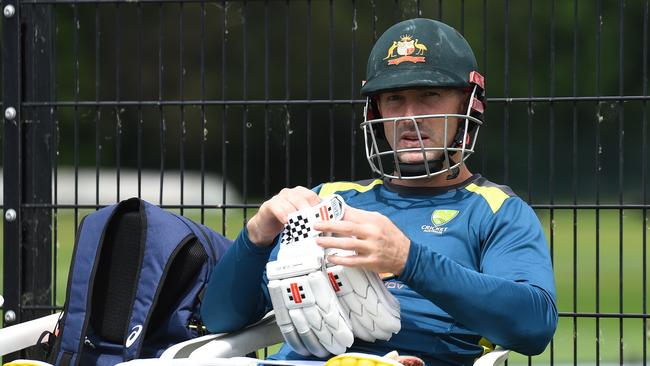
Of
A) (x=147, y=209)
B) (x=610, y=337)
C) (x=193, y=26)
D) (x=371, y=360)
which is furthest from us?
(x=193, y=26)

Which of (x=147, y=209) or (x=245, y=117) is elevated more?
(x=245, y=117)

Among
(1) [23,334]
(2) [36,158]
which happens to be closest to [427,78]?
(1) [23,334]

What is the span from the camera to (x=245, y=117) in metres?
Answer: 3.98

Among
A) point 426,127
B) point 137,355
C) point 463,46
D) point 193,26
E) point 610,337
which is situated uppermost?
point 193,26

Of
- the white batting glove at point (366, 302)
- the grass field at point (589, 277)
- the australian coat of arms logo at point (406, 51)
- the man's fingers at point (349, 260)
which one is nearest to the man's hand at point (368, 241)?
the man's fingers at point (349, 260)

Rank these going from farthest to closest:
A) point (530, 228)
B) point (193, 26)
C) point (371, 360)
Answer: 1. point (193, 26)
2. point (530, 228)
3. point (371, 360)

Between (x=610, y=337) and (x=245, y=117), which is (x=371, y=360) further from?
(x=610, y=337)

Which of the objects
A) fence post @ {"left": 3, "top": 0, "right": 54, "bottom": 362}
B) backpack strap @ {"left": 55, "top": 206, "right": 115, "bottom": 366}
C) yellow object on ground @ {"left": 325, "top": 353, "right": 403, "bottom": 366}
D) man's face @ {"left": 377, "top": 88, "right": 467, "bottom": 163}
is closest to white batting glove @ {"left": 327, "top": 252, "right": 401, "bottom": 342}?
yellow object on ground @ {"left": 325, "top": 353, "right": 403, "bottom": 366}

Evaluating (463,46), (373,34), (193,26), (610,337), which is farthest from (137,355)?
(193,26)

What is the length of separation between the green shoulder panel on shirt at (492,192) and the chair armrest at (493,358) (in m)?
0.35

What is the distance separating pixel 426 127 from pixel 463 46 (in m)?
0.25

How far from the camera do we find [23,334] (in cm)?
319

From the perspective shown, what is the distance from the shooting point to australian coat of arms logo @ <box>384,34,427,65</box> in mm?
2939

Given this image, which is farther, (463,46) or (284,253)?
(463,46)
